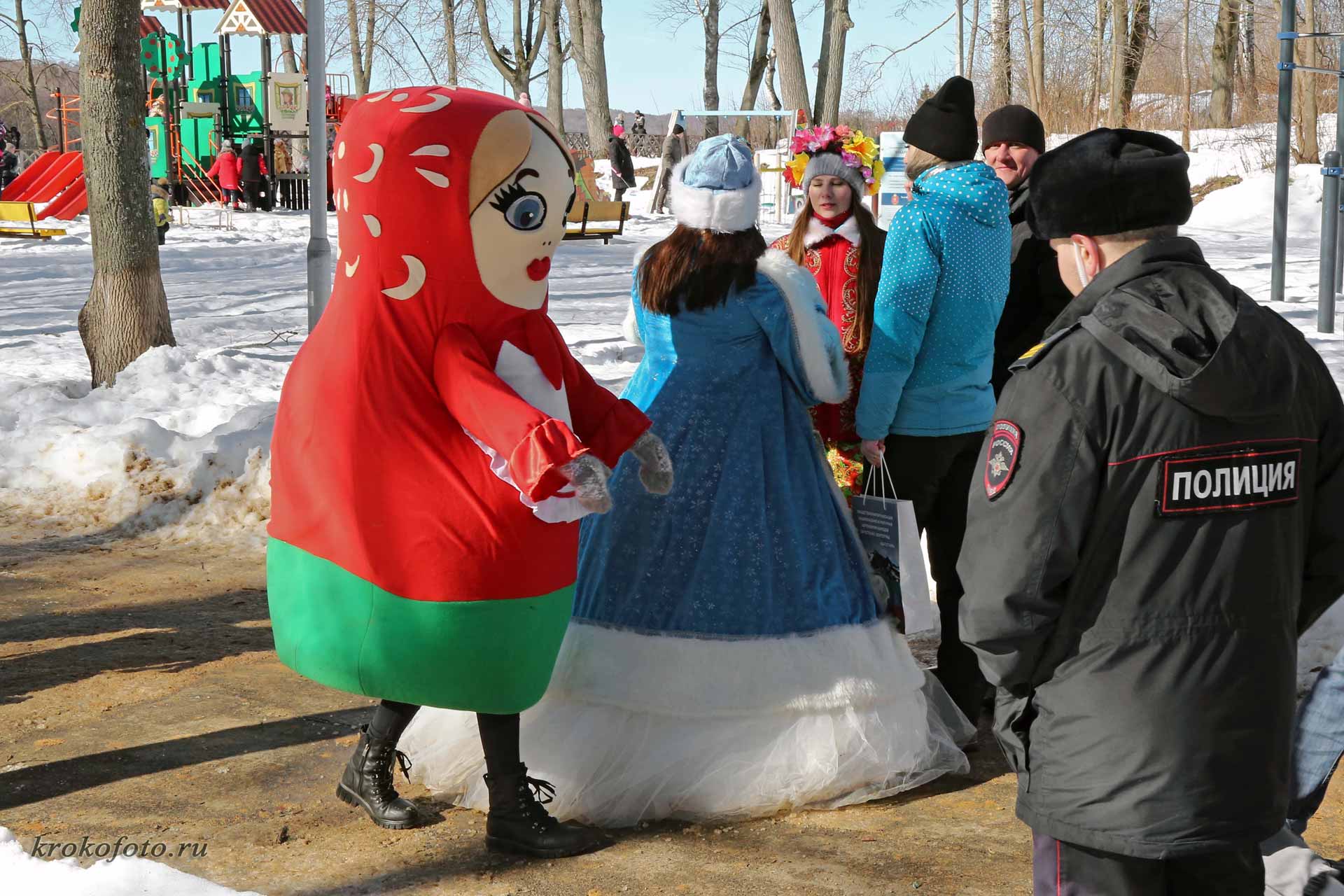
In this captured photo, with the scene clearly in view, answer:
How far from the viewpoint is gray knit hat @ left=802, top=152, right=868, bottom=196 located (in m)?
4.23

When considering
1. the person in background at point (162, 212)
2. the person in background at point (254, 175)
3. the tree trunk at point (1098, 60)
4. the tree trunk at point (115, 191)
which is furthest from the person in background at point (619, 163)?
the tree trunk at point (115, 191)

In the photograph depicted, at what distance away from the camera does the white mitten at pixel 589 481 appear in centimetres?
307

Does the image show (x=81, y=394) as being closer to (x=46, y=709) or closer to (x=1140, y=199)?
(x=46, y=709)

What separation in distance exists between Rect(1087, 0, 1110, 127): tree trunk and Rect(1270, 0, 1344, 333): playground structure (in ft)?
51.2

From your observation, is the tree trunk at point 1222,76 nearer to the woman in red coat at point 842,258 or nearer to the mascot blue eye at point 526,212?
the woman in red coat at point 842,258

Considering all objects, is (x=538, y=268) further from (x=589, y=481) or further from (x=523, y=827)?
(x=523, y=827)

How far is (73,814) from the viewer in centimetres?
359

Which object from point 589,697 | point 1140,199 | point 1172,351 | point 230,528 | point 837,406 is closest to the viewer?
point 1172,351

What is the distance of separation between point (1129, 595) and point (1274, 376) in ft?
1.24

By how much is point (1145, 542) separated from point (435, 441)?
177cm

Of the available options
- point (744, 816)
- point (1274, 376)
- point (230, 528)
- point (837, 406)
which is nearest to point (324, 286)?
point (230, 528)

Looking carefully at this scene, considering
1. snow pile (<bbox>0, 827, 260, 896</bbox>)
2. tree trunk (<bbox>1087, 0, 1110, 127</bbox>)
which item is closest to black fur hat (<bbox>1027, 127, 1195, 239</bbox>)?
snow pile (<bbox>0, 827, 260, 896</bbox>)

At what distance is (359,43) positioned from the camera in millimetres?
37188

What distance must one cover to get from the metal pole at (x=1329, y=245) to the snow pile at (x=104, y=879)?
9.47 m
